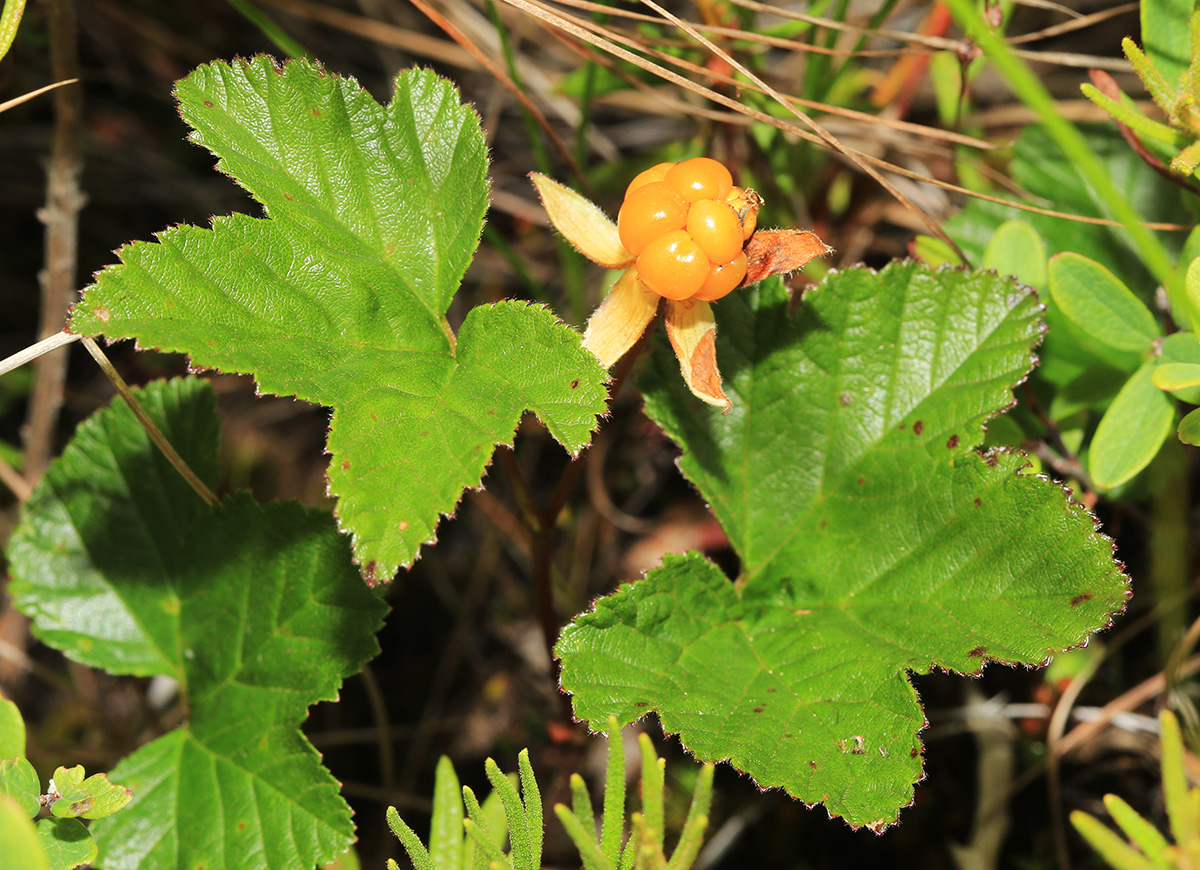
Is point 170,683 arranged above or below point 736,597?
below

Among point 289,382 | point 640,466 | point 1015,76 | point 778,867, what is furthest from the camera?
point 640,466

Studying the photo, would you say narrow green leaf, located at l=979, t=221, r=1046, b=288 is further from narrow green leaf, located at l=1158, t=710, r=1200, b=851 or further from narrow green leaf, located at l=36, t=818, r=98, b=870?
narrow green leaf, located at l=36, t=818, r=98, b=870

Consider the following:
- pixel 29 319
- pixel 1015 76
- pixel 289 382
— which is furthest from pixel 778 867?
pixel 29 319

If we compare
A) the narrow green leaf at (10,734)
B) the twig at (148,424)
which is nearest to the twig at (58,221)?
the twig at (148,424)

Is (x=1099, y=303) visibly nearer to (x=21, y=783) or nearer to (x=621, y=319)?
(x=621, y=319)

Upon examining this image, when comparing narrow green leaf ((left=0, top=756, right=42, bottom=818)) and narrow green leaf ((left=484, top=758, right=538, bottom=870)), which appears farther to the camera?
narrow green leaf ((left=0, top=756, right=42, bottom=818))

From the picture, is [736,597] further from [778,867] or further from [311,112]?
[311,112]

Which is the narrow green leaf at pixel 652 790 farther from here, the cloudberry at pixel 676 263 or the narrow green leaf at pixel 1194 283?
the narrow green leaf at pixel 1194 283

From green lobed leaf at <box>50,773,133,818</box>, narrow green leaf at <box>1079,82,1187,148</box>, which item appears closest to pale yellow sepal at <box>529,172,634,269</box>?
narrow green leaf at <box>1079,82,1187,148</box>
